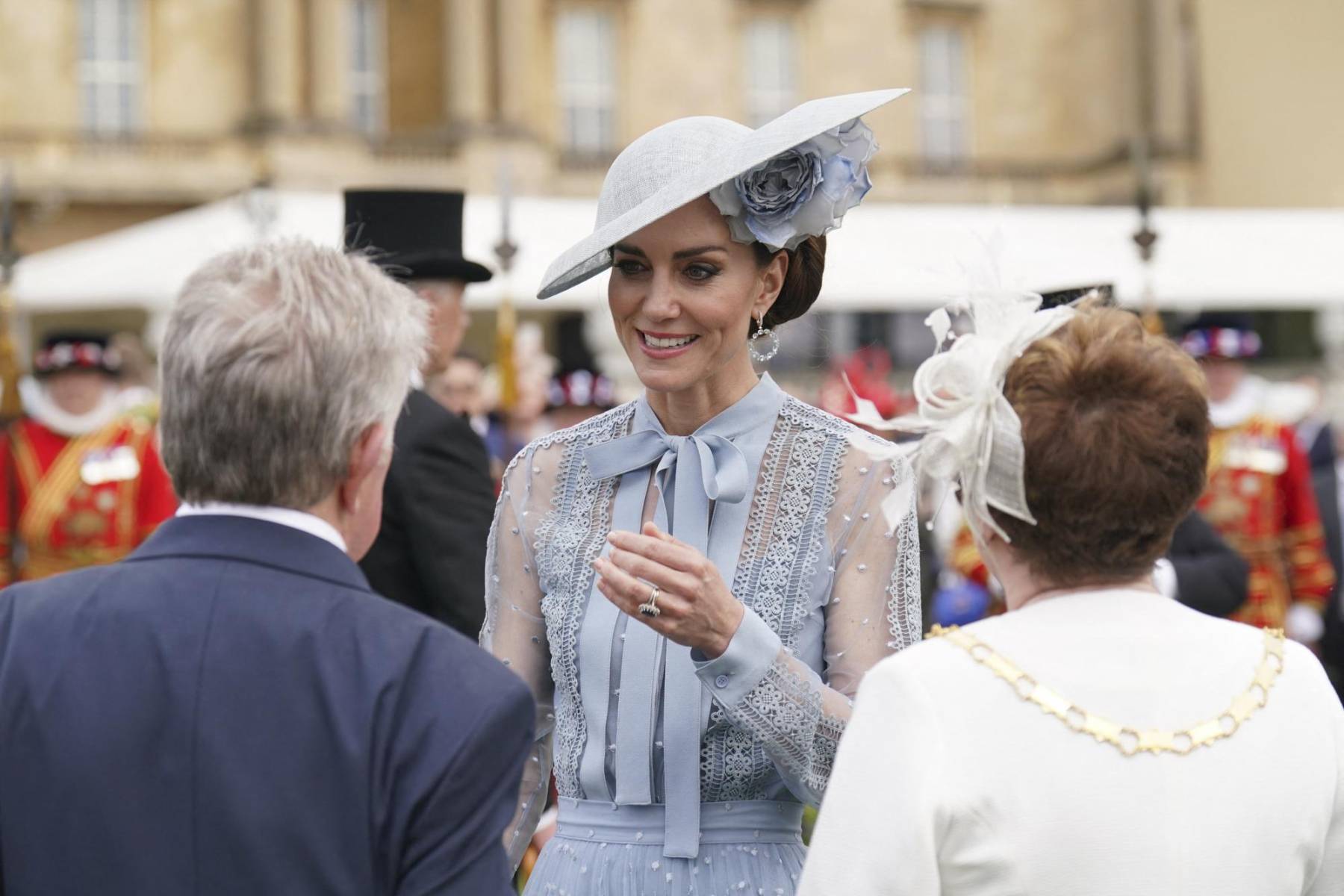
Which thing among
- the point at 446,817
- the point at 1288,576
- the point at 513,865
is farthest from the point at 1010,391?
the point at 1288,576

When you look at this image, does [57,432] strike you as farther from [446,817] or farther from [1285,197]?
[1285,197]

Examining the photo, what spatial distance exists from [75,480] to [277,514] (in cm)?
588

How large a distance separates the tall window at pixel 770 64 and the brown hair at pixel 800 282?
25.2 meters

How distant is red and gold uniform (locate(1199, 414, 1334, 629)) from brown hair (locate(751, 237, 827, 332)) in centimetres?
438

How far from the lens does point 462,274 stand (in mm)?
4527

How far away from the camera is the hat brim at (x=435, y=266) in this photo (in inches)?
175

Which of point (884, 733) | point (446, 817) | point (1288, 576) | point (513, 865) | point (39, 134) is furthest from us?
point (39, 134)

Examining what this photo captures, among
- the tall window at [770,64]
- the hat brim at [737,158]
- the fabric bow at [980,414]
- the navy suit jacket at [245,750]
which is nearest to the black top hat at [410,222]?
the hat brim at [737,158]

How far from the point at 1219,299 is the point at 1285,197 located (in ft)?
52.6

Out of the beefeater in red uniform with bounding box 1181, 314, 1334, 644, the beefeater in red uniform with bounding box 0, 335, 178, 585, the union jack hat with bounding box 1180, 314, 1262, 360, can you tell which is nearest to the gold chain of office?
the beefeater in red uniform with bounding box 1181, 314, 1334, 644

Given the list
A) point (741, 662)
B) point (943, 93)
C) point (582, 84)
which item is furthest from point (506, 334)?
point (943, 93)

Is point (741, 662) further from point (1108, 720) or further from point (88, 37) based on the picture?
point (88, 37)

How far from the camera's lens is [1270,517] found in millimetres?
6855

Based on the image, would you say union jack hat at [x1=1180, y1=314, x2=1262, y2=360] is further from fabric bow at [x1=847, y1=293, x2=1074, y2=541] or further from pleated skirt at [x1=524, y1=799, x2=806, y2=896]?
fabric bow at [x1=847, y1=293, x2=1074, y2=541]
